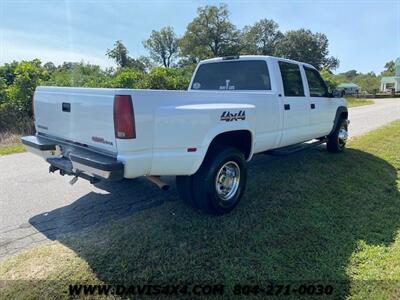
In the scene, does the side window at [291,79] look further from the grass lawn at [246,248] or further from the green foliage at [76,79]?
the green foliage at [76,79]

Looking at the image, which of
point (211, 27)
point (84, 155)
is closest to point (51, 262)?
point (84, 155)

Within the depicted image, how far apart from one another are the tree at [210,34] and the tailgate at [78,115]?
56330 mm

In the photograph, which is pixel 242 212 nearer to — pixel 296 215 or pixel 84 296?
pixel 296 215

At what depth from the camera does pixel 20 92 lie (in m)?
11.0

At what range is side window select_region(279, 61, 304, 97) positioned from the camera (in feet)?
17.0

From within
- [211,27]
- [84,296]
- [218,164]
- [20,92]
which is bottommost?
[84,296]

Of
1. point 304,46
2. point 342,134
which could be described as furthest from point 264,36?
point 342,134

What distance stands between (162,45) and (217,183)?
2858 inches

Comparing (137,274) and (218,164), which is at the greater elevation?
(218,164)

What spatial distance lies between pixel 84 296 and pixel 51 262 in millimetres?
653

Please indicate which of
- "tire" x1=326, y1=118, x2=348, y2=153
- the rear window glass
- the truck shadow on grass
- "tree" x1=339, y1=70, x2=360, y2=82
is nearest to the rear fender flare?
"tire" x1=326, y1=118, x2=348, y2=153

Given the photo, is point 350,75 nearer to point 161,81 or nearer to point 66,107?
point 161,81

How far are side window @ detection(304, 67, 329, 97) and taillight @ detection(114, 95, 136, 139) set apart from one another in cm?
412

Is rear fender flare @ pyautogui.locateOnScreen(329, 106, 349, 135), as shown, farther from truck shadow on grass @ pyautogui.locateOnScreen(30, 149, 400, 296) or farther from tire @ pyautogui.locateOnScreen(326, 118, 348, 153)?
truck shadow on grass @ pyautogui.locateOnScreen(30, 149, 400, 296)
